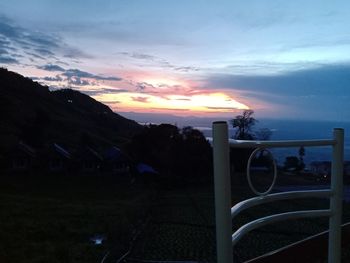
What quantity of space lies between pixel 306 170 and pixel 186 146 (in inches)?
975

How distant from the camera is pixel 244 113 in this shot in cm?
5931

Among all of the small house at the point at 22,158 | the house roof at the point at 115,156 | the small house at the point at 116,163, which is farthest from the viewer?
the house roof at the point at 115,156

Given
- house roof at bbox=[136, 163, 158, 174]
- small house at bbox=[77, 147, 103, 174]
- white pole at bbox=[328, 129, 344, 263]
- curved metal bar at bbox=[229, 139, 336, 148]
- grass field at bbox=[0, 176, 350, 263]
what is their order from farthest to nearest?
small house at bbox=[77, 147, 103, 174]
house roof at bbox=[136, 163, 158, 174]
grass field at bbox=[0, 176, 350, 263]
white pole at bbox=[328, 129, 344, 263]
curved metal bar at bbox=[229, 139, 336, 148]

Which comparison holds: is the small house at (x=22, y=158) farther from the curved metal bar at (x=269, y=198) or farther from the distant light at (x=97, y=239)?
the curved metal bar at (x=269, y=198)

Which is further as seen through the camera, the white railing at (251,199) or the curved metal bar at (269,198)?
the curved metal bar at (269,198)

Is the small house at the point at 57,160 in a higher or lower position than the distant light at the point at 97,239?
higher

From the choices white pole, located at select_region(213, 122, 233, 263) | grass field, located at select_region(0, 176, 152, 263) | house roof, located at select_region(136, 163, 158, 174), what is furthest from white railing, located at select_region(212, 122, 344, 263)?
house roof, located at select_region(136, 163, 158, 174)

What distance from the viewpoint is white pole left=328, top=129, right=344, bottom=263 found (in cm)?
181

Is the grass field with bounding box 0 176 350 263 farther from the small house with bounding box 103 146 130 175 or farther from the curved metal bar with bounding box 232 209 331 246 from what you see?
the small house with bounding box 103 146 130 175

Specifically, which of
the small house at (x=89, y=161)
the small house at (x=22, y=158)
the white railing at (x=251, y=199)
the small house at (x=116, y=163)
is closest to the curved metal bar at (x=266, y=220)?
the white railing at (x=251, y=199)

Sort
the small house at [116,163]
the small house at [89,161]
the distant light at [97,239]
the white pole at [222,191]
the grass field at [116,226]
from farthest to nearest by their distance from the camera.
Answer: the small house at [116,163], the small house at [89,161], the distant light at [97,239], the grass field at [116,226], the white pole at [222,191]

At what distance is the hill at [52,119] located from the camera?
5418cm

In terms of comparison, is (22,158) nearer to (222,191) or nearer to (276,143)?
(276,143)

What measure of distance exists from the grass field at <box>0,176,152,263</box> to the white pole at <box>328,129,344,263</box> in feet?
36.0
